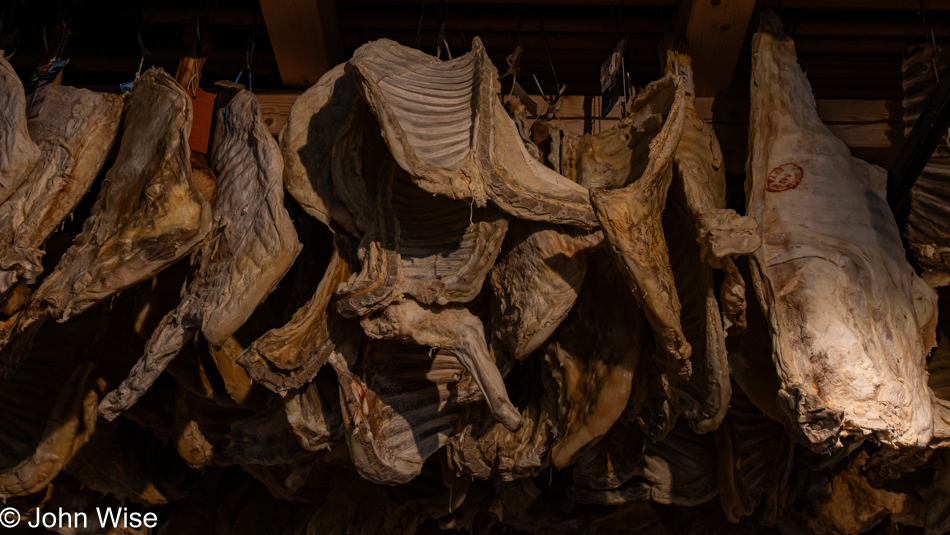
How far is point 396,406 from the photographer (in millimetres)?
1788

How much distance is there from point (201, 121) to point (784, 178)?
1298mm

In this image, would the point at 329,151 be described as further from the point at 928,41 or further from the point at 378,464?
the point at 928,41

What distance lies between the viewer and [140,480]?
7.34ft

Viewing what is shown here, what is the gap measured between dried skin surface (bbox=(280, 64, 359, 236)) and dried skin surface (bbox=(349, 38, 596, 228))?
0.56 ft

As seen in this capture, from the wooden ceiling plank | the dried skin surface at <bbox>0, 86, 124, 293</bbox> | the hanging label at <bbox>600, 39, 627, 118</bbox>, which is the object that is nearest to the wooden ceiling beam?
the dried skin surface at <bbox>0, 86, 124, 293</bbox>

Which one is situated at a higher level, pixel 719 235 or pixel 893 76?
pixel 893 76

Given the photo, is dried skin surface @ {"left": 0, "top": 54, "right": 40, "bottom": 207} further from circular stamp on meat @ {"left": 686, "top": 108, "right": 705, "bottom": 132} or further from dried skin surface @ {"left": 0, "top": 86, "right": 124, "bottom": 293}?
circular stamp on meat @ {"left": 686, "top": 108, "right": 705, "bottom": 132}

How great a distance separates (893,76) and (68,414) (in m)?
2.26

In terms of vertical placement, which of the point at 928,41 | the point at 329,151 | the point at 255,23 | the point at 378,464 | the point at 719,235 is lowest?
the point at 378,464


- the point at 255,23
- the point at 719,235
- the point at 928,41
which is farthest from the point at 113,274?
the point at 928,41

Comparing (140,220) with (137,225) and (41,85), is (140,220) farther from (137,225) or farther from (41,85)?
(41,85)

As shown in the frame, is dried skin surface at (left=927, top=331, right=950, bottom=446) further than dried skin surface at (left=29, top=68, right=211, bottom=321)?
Yes

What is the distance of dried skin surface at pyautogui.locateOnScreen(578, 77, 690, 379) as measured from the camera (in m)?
1.46

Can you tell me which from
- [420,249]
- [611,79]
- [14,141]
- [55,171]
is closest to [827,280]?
[611,79]
